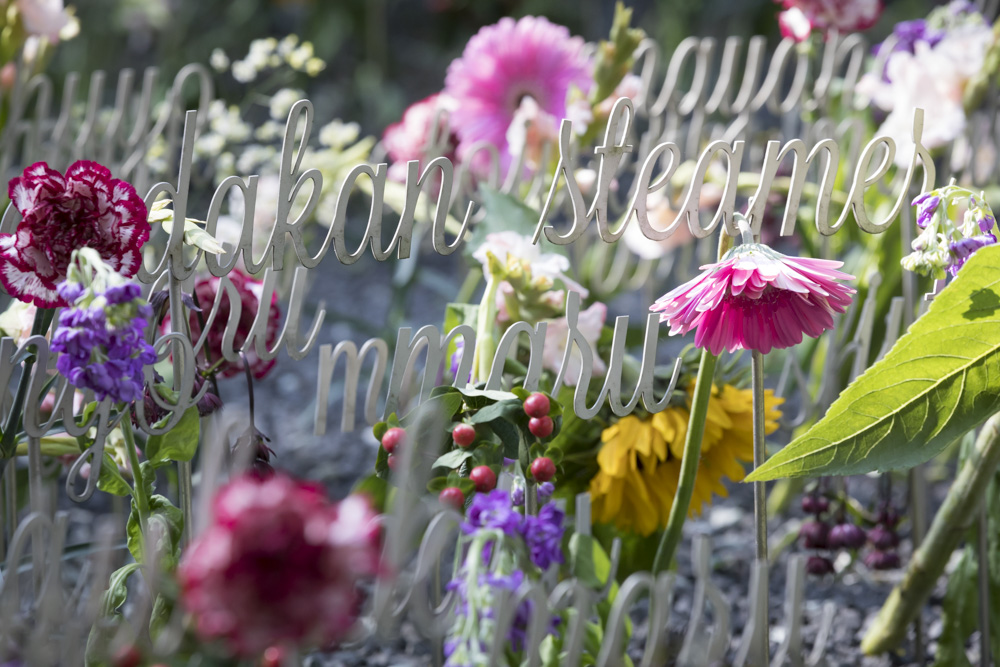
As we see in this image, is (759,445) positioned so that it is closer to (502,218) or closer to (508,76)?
(502,218)

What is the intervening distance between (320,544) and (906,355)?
347 mm

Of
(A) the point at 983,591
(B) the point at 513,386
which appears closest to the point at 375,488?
(B) the point at 513,386

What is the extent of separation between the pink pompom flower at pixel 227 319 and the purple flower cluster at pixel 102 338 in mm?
143

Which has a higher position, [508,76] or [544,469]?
[508,76]

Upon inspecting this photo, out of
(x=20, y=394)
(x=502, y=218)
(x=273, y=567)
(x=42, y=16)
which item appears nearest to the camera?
(x=273, y=567)

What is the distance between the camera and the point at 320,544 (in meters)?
0.28

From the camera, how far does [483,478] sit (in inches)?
17.6

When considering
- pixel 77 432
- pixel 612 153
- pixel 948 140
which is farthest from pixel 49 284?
pixel 948 140

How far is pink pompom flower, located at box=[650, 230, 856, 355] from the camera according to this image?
17.4 inches

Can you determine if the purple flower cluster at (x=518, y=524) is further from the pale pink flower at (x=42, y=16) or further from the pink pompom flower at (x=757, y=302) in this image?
the pale pink flower at (x=42, y=16)

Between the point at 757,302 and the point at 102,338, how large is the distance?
11.9 inches

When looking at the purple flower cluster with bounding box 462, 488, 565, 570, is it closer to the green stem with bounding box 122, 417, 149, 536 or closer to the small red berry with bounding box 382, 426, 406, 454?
the small red berry with bounding box 382, 426, 406, 454

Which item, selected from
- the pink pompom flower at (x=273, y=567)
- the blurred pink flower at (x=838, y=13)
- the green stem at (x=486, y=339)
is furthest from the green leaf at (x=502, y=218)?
the pink pompom flower at (x=273, y=567)

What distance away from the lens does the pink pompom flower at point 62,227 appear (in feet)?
1.45
